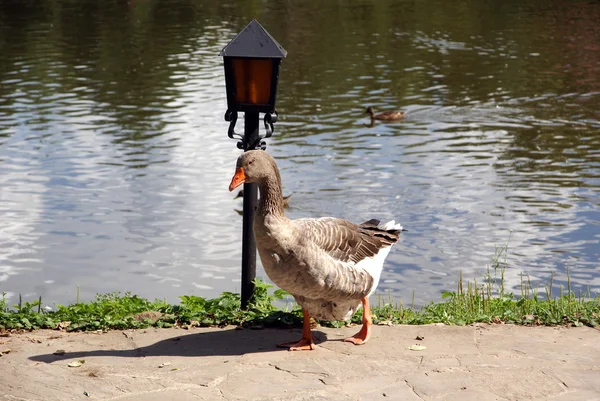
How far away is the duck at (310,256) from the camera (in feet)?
23.7

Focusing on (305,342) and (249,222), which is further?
(249,222)

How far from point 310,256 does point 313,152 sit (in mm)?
12527

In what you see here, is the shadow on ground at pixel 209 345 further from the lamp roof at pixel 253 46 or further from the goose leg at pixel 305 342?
the lamp roof at pixel 253 46

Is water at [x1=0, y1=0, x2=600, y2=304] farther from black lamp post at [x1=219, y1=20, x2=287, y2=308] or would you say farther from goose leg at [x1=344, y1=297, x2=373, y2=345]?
goose leg at [x1=344, y1=297, x2=373, y2=345]

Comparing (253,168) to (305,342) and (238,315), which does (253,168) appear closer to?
(305,342)

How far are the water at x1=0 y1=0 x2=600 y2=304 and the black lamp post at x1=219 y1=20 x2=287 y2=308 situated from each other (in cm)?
332

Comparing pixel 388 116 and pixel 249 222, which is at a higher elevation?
pixel 249 222

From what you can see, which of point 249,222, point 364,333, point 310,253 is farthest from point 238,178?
point 364,333

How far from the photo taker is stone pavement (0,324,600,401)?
6.48 m

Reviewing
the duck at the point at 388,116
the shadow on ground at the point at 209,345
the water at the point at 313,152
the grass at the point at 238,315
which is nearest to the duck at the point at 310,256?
the shadow on ground at the point at 209,345

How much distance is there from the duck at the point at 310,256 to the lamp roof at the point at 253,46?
113 cm

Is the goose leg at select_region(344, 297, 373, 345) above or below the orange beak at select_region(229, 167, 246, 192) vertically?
below

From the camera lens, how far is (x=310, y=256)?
722 centimetres

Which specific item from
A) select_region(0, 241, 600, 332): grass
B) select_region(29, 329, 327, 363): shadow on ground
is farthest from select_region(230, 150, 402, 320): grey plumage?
select_region(0, 241, 600, 332): grass
